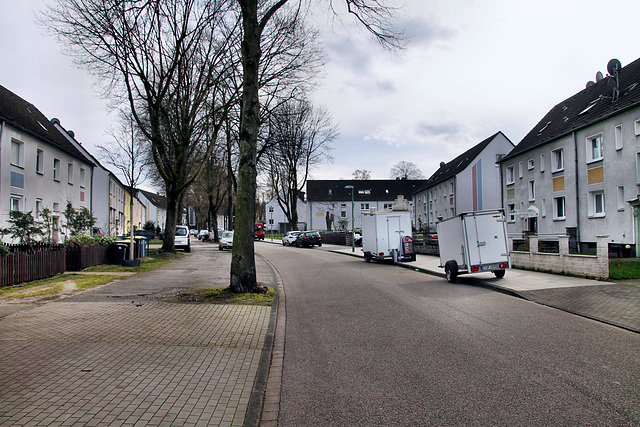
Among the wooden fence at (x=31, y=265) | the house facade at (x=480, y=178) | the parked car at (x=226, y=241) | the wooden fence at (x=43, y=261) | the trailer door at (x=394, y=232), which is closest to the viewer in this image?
the wooden fence at (x=31, y=265)

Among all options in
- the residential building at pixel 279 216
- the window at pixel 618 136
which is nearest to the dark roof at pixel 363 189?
the residential building at pixel 279 216

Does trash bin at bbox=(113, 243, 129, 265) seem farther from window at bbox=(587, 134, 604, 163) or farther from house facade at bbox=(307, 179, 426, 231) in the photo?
house facade at bbox=(307, 179, 426, 231)

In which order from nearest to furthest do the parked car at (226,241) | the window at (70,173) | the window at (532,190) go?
the window at (70,173) → the window at (532,190) → the parked car at (226,241)

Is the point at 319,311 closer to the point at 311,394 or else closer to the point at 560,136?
the point at 311,394

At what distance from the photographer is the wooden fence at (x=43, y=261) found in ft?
39.0

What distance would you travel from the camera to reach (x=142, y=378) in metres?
4.80

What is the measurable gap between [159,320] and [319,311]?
318 centimetres

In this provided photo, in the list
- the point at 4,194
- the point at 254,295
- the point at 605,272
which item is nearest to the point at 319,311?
the point at 254,295

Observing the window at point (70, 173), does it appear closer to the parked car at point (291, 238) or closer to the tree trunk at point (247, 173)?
the tree trunk at point (247, 173)

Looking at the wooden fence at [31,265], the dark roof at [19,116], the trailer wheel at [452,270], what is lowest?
the trailer wheel at [452,270]

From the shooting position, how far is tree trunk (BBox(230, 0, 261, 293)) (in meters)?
10.6

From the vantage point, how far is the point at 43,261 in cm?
1377

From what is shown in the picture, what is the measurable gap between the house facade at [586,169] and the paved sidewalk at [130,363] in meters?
13.8

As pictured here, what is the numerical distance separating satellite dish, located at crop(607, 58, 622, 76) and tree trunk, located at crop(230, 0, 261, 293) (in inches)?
963
